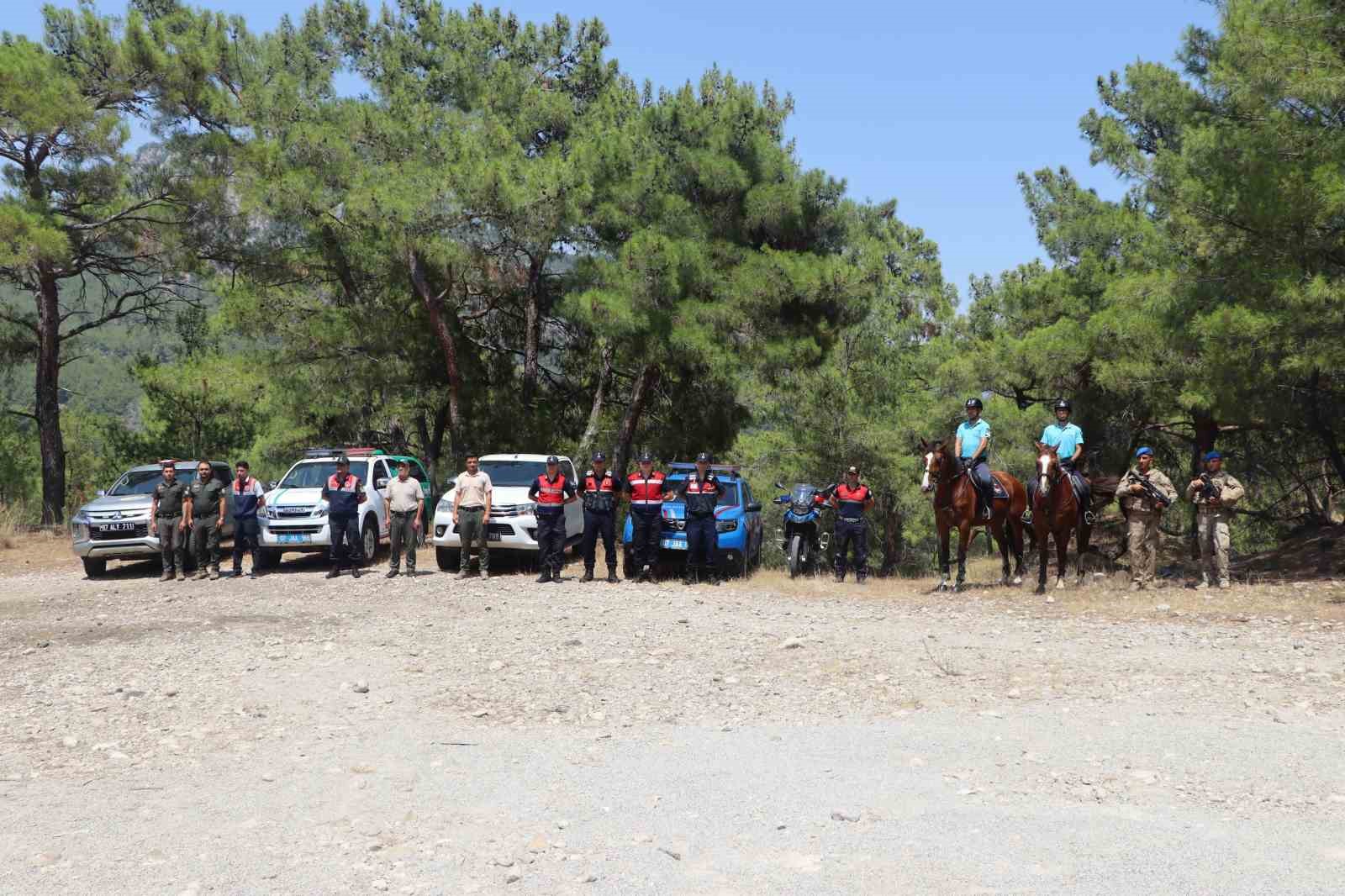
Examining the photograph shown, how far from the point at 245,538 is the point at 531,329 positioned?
437 inches

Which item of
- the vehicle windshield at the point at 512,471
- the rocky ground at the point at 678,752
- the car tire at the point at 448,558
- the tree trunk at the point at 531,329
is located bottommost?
the rocky ground at the point at 678,752

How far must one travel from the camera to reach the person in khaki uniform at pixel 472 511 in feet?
56.2

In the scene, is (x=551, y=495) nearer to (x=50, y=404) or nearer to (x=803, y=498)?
(x=803, y=498)

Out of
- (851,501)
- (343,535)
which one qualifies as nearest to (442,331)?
(343,535)

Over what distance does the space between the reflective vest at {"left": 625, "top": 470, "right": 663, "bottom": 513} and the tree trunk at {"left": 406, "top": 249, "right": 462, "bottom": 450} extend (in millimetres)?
9669

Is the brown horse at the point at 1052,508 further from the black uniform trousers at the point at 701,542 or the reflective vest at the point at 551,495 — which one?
the reflective vest at the point at 551,495

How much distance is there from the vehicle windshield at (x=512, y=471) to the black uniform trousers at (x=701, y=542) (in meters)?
2.79

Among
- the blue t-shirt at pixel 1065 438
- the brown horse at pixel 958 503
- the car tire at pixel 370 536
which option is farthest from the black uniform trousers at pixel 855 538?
the car tire at pixel 370 536

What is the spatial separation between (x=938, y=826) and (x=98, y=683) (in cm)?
714

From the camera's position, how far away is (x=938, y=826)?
575 centimetres

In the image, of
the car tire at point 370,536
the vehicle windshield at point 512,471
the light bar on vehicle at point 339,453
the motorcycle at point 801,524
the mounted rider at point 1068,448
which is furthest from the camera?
the light bar on vehicle at point 339,453

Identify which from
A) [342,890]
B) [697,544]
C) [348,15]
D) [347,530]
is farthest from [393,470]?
[348,15]

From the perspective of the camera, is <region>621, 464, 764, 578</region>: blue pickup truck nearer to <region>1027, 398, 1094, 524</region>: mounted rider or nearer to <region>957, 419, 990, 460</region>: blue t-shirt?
<region>957, 419, 990, 460</region>: blue t-shirt

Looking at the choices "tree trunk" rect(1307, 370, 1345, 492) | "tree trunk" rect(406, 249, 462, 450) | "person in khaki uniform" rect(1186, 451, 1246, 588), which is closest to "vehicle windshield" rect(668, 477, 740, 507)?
"person in khaki uniform" rect(1186, 451, 1246, 588)
